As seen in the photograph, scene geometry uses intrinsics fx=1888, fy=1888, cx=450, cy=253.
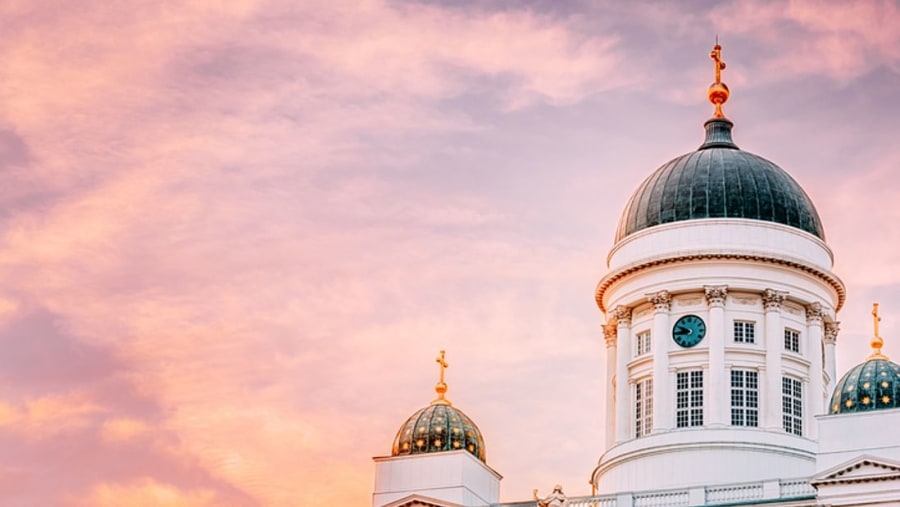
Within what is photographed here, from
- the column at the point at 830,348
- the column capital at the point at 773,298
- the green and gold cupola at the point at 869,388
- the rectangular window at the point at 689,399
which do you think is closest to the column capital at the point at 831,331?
the column at the point at 830,348

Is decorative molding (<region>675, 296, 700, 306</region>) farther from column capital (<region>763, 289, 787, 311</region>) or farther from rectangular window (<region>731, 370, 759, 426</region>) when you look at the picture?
rectangular window (<region>731, 370, 759, 426</region>)

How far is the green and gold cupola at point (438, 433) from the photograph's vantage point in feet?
244

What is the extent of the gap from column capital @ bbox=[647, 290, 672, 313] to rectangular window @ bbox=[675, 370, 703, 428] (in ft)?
8.94

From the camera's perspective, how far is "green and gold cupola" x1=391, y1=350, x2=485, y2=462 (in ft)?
244

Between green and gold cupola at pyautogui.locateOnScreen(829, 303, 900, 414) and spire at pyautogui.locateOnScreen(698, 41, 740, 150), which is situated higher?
spire at pyautogui.locateOnScreen(698, 41, 740, 150)

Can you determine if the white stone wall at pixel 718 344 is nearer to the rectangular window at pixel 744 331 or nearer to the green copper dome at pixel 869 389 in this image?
the rectangular window at pixel 744 331

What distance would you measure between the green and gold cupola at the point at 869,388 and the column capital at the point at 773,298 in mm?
8529

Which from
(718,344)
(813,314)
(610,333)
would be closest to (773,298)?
(813,314)

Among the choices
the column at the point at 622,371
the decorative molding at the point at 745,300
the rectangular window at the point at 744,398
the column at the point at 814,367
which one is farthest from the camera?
the column at the point at 622,371

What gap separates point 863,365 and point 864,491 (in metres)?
5.71

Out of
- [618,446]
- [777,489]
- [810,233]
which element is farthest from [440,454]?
[810,233]

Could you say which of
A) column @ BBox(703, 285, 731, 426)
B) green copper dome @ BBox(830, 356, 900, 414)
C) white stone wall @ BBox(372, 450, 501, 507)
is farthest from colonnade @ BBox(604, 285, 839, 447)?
white stone wall @ BBox(372, 450, 501, 507)

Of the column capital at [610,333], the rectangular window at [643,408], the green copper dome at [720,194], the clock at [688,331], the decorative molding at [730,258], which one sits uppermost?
the green copper dome at [720,194]

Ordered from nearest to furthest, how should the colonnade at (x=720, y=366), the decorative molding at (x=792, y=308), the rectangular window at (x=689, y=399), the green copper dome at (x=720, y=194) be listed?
the colonnade at (x=720, y=366) → the rectangular window at (x=689, y=399) → the decorative molding at (x=792, y=308) → the green copper dome at (x=720, y=194)
